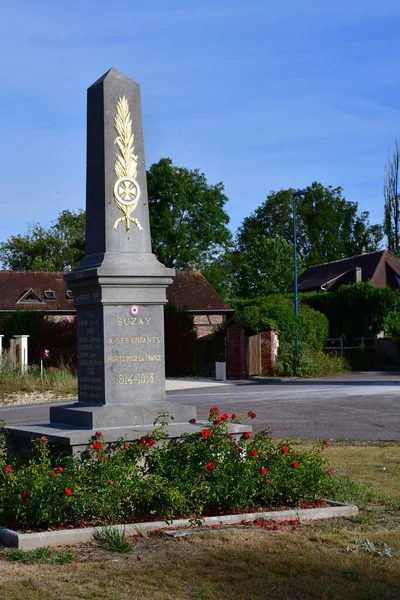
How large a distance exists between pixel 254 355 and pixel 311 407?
14164 mm

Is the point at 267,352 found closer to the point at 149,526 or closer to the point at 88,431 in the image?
the point at 88,431

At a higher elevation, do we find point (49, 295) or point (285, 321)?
point (49, 295)

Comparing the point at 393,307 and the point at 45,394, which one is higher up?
the point at 393,307

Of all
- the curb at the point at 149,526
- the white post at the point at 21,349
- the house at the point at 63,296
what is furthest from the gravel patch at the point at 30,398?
the house at the point at 63,296

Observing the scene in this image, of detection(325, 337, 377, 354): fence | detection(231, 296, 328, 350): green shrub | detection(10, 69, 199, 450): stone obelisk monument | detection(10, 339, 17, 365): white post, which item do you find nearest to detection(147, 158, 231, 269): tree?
detection(325, 337, 377, 354): fence

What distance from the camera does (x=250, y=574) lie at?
5.88m

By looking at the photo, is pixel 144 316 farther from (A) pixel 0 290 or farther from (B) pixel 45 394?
(A) pixel 0 290

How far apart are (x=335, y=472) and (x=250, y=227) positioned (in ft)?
233

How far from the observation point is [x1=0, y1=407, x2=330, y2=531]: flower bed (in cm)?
712

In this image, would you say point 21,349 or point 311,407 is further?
point 21,349

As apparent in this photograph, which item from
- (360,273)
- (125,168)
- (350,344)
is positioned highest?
(360,273)

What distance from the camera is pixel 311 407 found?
1947cm

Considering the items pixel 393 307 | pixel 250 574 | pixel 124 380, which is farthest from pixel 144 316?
pixel 393 307

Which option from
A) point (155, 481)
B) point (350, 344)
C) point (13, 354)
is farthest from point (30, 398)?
point (350, 344)
